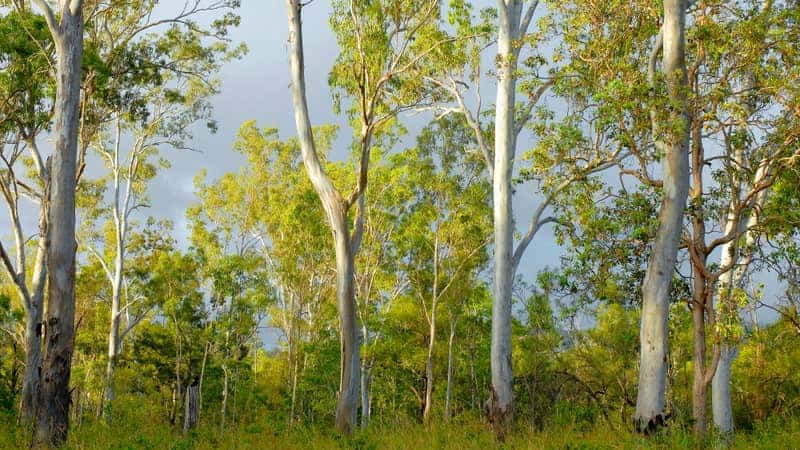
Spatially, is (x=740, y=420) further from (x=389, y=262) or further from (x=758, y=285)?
(x=758, y=285)

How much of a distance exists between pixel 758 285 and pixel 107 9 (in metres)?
17.5

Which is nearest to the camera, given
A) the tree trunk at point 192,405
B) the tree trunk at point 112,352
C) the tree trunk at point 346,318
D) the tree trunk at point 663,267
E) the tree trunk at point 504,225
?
the tree trunk at point 663,267

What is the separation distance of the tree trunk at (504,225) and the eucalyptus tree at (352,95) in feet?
5.75

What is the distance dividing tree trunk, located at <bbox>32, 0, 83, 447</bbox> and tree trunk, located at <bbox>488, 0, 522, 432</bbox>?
8000 mm

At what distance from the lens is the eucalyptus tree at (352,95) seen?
46.1ft

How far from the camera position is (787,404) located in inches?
1054

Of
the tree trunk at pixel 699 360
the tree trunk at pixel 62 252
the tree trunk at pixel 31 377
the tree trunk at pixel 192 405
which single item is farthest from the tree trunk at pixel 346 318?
the tree trunk at pixel 192 405

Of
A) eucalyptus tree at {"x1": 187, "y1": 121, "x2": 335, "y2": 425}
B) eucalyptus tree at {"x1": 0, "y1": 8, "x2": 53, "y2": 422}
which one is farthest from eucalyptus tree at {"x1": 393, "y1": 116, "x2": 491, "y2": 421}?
eucalyptus tree at {"x1": 0, "y1": 8, "x2": 53, "y2": 422}

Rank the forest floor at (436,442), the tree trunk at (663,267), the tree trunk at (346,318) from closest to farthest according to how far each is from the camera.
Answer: the forest floor at (436,442) < the tree trunk at (663,267) < the tree trunk at (346,318)

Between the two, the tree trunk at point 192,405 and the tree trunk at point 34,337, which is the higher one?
the tree trunk at point 34,337

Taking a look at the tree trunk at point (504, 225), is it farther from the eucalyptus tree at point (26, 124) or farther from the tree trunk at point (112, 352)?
the tree trunk at point (112, 352)

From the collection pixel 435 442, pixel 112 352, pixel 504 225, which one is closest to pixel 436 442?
pixel 435 442

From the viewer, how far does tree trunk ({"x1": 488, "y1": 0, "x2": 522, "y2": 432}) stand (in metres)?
15.2

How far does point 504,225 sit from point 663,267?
5.27 metres
